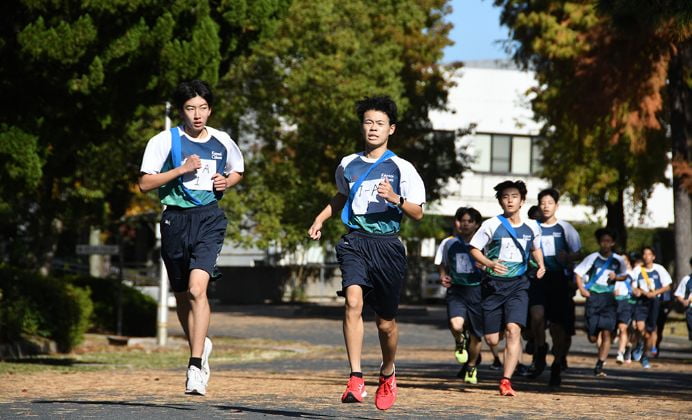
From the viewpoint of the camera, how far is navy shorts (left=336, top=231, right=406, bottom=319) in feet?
32.6

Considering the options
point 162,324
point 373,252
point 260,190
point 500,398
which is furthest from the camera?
point 260,190

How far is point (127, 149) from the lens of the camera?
90.3ft

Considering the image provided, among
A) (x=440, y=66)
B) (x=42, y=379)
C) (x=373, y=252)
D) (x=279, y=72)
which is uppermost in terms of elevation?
(x=440, y=66)

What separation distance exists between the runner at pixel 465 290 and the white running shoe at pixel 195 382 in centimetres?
608

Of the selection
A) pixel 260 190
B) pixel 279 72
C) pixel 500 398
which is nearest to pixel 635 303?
pixel 500 398

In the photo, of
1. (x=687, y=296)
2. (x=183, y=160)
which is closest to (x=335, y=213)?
(x=183, y=160)

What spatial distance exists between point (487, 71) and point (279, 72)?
31.0m

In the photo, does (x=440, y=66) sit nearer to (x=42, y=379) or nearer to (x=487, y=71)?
(x=487, y=71)

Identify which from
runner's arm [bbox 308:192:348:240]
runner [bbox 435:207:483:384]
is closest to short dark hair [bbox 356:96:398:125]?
runner's arm [bbox 308:192:348:240]

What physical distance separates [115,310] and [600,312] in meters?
11.4

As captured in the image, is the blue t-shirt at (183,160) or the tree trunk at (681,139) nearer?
the blue t-shirt at (183,160)

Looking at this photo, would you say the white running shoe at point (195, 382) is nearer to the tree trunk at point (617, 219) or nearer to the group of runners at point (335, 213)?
the group of runners at point (335, 213)

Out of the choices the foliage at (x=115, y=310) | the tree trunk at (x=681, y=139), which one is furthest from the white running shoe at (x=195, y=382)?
the tree trunk at (x=681, y=139)

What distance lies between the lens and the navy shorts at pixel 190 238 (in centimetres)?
1016
